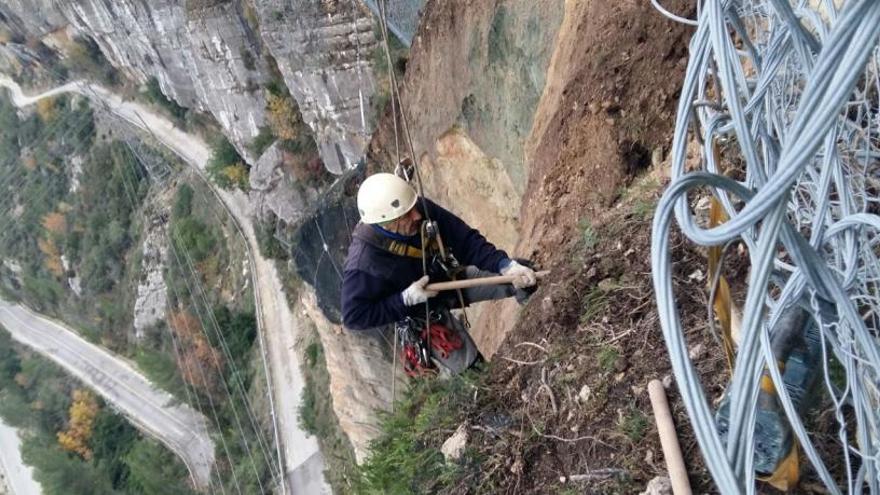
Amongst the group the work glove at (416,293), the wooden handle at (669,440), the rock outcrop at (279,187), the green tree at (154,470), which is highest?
the rock outcrop at (279,187)

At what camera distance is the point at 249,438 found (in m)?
26.4

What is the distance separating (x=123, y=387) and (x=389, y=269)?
35.4 m

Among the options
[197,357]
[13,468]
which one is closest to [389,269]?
[197,357]

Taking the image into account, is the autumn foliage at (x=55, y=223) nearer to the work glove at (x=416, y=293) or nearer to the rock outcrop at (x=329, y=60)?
the rock outcrop at (x=329, y=60)

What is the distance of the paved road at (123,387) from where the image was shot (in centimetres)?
2988

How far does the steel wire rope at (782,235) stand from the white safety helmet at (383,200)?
2.49 meters

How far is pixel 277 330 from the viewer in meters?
26.8

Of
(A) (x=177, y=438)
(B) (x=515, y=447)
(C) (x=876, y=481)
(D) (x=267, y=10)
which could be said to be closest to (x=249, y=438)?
(A) (x=177, y=438)

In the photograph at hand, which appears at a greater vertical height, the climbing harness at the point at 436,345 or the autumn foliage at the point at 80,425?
the climbing harness at the point at 436,345

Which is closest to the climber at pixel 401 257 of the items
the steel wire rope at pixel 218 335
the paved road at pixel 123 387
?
the steel wire rope at pixel 218 335

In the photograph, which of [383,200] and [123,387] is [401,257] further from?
[123,387]

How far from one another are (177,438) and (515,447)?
102ft

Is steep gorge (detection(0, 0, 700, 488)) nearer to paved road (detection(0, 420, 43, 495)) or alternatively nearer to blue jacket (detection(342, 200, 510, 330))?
blue jacket (detection(342, 200, 510, 330))

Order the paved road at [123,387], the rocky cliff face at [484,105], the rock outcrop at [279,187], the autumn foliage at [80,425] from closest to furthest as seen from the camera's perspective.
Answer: the rocky cliff face at [484,105] → the rock outcrop at [279,187] → the paved road at [123,387] → the autumn foliage at [80,425]
